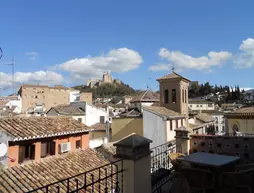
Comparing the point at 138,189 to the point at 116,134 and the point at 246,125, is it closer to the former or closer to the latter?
the point at 246,125

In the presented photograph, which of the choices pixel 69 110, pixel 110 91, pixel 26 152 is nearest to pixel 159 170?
pixel 26 152

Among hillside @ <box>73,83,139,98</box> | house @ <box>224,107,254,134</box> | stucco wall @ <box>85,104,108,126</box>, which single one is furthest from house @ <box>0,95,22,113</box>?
hillside @ <box>73,83,139,98</box>

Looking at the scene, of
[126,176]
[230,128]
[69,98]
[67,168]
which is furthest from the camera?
[69,98]

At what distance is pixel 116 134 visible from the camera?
1077 inches

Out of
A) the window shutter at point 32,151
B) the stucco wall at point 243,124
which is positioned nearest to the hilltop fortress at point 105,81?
the stucco wall at point 243,124

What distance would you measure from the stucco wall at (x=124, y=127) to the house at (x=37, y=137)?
10.9 m

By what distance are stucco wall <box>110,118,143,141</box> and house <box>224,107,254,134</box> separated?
8889mm

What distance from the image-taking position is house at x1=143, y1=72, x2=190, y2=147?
23.8 metres

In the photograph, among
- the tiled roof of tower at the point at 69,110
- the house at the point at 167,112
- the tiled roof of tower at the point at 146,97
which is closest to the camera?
the house at the point at 167,112

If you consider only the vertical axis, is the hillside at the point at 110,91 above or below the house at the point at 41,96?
above

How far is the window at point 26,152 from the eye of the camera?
11.3 metres

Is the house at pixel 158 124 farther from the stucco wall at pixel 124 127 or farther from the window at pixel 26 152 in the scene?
the window at pixel 26 152

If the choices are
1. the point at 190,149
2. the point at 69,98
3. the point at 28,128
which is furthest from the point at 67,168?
the point at 69,98

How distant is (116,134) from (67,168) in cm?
1570
